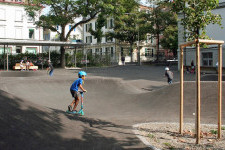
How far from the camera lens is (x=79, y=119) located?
26.5 ft

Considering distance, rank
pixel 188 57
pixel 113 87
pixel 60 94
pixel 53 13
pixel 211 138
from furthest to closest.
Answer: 1. pixel 53 13
2. pixel 188 57
3. pixel 113 87
4. pixel 60 94
5. pixel 211 138

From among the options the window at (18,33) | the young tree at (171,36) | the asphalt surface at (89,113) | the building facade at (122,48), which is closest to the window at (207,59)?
the asphalt surface at (89,113)

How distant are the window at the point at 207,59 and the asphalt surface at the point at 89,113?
11516 millimetres

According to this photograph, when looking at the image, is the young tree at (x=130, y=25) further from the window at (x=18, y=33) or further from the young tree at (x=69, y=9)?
the window at (x=18, y=33)

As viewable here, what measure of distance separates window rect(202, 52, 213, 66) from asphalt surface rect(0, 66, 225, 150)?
1152 cm

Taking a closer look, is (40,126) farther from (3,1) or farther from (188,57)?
(3,1)

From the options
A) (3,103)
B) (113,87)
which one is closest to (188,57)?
(113,87)

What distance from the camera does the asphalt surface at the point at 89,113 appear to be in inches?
216

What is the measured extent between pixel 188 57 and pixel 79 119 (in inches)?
971

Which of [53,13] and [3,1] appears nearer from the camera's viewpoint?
[53,13]

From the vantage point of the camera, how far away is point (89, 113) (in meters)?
10.3

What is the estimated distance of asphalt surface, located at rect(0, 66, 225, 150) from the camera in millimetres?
5488

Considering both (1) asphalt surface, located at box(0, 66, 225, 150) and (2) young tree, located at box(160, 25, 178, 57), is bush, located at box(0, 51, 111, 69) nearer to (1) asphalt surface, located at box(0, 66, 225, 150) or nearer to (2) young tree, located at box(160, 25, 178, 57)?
(2) young tree, located at box(160, 25, 178, 57)

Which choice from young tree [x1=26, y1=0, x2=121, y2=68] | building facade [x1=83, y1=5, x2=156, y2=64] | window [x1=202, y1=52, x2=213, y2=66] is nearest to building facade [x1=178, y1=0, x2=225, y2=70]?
window [x1=202, y1=52, x2=213, y2=66]
